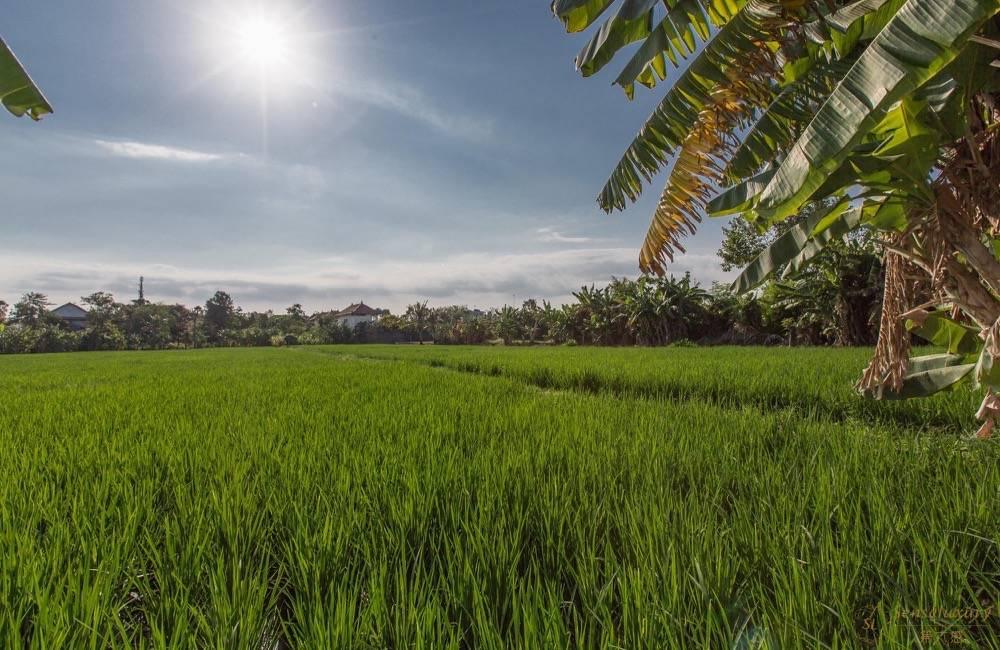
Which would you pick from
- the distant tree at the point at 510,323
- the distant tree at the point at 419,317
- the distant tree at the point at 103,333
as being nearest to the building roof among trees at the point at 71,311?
the distant tree at the point at 103,333

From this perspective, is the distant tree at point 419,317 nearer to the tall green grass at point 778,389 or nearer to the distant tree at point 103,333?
the distant tree at point 103,333

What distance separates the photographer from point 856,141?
55.0 inches

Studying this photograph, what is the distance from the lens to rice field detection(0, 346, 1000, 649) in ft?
2.98

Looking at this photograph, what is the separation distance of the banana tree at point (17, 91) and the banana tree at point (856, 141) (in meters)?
2.64

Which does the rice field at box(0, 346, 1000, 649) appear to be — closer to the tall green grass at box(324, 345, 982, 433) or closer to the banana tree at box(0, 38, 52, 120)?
the tall green grass at box(324, 345, 982, 433)

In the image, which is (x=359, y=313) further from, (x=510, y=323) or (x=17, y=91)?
(x=17, y=91)

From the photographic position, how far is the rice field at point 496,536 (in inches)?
35.8

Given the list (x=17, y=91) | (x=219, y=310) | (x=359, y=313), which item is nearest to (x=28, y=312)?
(x=219, y=310)

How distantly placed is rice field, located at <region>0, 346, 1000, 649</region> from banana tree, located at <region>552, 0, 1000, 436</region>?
722 mm

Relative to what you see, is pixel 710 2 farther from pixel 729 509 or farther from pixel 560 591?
pixel 560 591

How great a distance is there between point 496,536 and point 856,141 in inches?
64.1

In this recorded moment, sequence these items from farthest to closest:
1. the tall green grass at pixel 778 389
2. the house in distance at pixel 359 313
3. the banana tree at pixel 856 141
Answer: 1. the house in distance at pixel 359 313
2. the tall green grass at pixel 778 389
3. the banana tree at pixel 856 141

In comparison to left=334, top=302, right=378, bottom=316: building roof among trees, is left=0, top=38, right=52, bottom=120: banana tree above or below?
below

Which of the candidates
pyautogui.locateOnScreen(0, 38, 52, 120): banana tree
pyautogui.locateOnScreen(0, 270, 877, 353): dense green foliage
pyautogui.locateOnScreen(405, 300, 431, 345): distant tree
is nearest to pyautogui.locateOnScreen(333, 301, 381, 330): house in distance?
pyautogui.locateOnScreen(0, 270, 877, 353): dense green foliage
